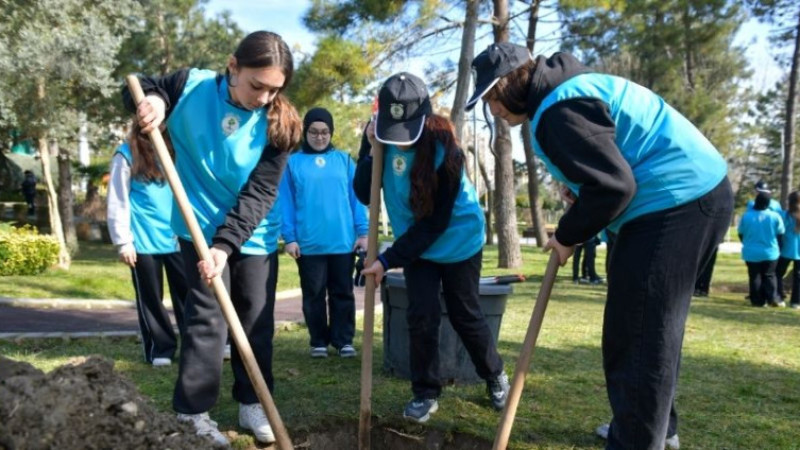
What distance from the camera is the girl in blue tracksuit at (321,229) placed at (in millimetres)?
5348

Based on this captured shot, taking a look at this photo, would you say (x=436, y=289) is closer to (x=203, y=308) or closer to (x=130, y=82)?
(x=203, y=308)

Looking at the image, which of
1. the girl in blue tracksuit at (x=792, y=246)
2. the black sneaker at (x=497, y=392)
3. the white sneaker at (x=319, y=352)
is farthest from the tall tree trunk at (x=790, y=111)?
the black sneaker at (x=497, y=392)

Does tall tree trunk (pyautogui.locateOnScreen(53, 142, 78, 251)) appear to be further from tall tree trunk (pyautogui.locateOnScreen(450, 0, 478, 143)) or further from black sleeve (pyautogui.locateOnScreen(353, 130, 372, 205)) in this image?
black sleeve (pyautogui.locateOnScreen(353, 130, 372, 205))

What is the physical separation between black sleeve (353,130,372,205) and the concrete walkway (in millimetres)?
3142

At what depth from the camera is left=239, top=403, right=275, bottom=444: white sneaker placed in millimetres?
3412

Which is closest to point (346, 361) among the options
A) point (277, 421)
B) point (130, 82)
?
point (277, 421)

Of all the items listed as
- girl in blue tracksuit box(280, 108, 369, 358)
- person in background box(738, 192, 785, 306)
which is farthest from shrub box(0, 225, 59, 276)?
person in background box(738, 192, 785, 306)

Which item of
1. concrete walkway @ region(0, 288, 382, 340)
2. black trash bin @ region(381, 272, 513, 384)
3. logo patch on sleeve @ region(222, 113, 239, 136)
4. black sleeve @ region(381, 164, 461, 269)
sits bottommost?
concrete walkway @ region(0, 288, 382, 340)

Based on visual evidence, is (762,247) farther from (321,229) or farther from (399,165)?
(399,165)

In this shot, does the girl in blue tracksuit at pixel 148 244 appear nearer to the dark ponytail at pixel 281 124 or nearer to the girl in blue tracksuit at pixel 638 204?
the dark ponytail at pixel 281 124

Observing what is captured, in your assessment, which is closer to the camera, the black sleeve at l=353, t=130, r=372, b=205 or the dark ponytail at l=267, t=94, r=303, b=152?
the dark ponytail at l=267, t=94, r=303, b=152

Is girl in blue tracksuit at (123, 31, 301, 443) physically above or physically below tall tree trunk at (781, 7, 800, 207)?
below

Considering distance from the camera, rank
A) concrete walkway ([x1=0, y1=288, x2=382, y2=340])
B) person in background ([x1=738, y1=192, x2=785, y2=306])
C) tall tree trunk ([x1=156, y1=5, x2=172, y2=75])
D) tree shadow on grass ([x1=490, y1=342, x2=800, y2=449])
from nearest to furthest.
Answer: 1. tree shadow on grass ([x1=490, y1=342, x2=800, y2=449])
2. concrete walkway ([x1=0, y1=288, x2=382, y2=340])
3. person in background ([x1=738, y1=192, x2=785, y2=306])
4. tall tree trunk ([x1=156, y1=5, x2=172, y2=75])

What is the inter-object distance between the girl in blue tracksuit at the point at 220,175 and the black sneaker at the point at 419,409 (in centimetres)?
74
